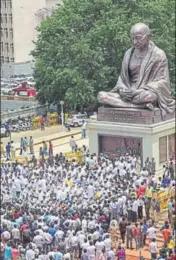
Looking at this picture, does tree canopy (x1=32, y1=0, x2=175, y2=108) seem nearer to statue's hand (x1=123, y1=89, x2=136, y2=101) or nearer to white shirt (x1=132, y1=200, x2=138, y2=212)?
statue's hand (x1=123, y1=89, x2=136, y2=101)

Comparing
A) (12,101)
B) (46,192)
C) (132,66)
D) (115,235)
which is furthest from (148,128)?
(12,101)

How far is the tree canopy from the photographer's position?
4038 cm

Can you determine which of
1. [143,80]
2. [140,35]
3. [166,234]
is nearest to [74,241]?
[166,234]

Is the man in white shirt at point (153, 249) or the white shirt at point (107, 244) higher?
the white shirt at point (107, 244)

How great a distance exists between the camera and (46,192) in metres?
23.4

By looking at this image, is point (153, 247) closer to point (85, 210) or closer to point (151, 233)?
point (151, 233)

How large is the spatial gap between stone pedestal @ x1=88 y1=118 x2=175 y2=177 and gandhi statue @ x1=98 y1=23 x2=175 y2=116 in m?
0.42

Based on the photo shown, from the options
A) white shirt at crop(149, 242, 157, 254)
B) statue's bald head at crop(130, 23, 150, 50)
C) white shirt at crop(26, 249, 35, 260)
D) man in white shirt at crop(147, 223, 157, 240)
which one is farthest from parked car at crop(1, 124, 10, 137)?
white shirt at crop(149, 242, 157, 254)

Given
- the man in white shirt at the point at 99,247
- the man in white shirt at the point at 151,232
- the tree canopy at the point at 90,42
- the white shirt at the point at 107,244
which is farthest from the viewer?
the tree canopy at the point at 90,42

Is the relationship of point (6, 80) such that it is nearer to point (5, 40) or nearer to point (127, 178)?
A: point (5, 40)

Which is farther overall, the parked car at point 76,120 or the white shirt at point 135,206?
the parked car at point 76,120

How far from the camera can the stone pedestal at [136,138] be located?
27219 mm

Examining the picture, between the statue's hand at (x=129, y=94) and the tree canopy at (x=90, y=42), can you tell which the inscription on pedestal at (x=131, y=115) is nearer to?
the statue's hand at (x=129, y=94)

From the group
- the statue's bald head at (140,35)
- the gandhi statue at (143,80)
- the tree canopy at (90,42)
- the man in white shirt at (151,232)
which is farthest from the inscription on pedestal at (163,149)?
the tree canopy at (90,42)
